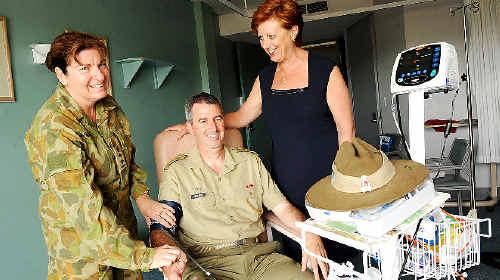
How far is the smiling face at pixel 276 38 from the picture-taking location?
1.75 meters

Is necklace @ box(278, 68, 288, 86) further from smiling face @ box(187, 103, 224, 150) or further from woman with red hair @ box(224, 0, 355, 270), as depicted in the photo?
smiling face @ box(187, 103, 224, 150)

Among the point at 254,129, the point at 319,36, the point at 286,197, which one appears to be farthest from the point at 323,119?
the point at 319,36

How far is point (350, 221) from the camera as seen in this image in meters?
1.19

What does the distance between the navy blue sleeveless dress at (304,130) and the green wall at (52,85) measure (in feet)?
4.93

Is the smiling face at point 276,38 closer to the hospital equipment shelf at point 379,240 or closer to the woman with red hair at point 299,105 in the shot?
the woman with red hair at point 299,105

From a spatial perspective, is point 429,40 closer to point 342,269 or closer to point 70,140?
point 342,269

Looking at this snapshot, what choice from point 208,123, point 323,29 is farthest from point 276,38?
point 323,29

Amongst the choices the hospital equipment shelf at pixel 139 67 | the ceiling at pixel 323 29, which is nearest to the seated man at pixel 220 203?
the hospital equipment shelf at pixel 139 67

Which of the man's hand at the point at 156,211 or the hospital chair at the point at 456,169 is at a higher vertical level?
the man's hand at the point at 156,211

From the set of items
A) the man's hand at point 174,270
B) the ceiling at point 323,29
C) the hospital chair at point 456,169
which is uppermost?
the ceiling at point 323,29

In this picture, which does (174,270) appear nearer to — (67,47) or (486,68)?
(67,47)

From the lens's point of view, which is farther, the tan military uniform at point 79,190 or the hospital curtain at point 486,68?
the hospital curtain at point 486,68

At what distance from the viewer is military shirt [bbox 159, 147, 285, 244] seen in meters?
1.81

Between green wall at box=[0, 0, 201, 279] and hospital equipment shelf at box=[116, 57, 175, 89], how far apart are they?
49 mm
